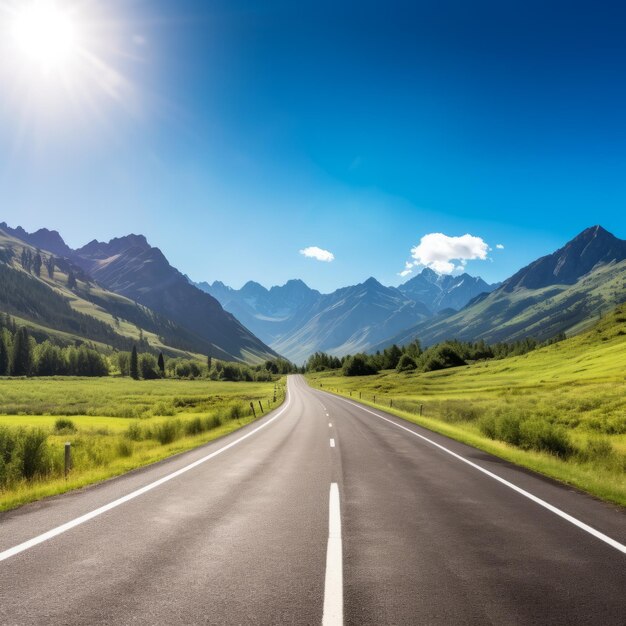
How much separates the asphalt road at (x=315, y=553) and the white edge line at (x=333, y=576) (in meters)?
0.02

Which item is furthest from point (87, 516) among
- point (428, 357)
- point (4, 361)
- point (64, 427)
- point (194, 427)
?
point (4, 361)

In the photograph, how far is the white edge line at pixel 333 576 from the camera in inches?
159

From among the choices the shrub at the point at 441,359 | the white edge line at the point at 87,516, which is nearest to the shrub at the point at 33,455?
the white edge line at the point at 87,516

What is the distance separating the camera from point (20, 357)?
129250mm

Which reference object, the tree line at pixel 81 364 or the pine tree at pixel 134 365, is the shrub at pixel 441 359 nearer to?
the tree line at pixel 81 364

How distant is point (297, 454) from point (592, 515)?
939cm

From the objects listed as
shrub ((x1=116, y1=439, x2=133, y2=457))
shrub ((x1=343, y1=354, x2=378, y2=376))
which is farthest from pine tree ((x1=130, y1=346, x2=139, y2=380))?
shrub ((x1=116, y1=439, x2=133, y2=457))

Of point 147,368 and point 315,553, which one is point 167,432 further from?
point 147,368

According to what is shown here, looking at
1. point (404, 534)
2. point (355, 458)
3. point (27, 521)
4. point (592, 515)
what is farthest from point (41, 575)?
point (355, 458)

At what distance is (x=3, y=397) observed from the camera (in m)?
61.9

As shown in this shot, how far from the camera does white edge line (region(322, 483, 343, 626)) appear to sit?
4.05 meters

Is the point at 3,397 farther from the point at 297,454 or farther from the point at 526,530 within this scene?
the point at 526,530

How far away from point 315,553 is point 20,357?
153 meters

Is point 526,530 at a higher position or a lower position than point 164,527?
lower
